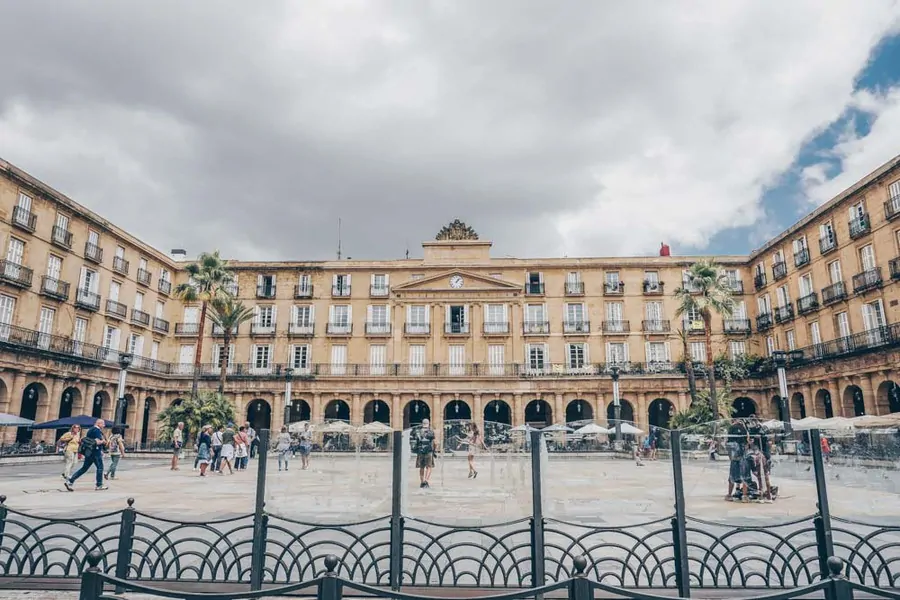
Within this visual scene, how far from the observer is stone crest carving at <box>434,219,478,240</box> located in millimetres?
45562

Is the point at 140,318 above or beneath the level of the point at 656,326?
above

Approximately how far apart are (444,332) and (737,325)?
21.6 m

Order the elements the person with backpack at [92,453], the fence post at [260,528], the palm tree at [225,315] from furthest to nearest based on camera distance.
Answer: the palm tree at [225,315] < the person with backpack at [92,453] < the fence post at [260,528]

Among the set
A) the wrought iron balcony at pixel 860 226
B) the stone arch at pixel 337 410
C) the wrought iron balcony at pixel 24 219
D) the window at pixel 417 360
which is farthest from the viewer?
the stone arch at pixel 337 410

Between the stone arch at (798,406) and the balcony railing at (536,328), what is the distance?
54.0 feet

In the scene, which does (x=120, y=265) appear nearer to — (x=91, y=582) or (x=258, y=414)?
(x=258, y=414)

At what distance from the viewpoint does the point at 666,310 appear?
142 feet

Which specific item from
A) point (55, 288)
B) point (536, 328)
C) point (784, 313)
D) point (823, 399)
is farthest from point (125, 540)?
point (784, 313)

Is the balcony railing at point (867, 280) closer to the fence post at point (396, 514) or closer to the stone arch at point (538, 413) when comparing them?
the stone arch at point (538, 413)

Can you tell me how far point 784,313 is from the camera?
38062mm

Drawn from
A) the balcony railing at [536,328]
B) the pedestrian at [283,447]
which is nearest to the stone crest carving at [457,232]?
the balcony railing at [536,328]

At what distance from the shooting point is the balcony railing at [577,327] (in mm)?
42844

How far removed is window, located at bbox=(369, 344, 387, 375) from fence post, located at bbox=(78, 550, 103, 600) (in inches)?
1556

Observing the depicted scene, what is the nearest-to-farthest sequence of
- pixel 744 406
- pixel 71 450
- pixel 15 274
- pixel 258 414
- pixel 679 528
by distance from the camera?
1. pixel 679 528
2. pixel 71 450
3. pixel 15 274
4. pixel 744 406
5. pixel 258 414
